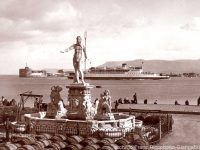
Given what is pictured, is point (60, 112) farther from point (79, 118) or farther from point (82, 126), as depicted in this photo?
point (82, 126)

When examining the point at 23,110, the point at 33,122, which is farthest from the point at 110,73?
the point at 33,122

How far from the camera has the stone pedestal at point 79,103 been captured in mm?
24109

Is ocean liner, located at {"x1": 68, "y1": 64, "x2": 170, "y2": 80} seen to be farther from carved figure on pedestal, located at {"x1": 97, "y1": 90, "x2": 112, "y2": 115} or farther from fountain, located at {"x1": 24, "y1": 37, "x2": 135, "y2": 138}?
carved figure on pedestal, located at {"x1": 97, "y1": 90, "x2": 112, "y2": 115}

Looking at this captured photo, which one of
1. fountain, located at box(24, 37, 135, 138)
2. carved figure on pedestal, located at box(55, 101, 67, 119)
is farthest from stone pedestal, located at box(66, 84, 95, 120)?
carved figure on pedestal, located at box(55, 101, 67, 119)

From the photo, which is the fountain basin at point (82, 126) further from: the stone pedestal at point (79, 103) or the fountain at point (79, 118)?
the stone pedestal at point (79, 103)

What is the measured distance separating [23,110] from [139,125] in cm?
1376

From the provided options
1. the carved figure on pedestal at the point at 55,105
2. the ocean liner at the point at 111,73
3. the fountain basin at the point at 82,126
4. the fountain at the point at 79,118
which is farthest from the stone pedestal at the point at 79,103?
the ocean liner at the point at 111,73

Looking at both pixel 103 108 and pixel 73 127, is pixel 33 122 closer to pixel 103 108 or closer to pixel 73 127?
pixel 73 127

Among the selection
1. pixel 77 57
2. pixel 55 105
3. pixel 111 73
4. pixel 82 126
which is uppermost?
pixel 111 73

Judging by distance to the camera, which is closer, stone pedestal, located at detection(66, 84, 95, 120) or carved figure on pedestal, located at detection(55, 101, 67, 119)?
stone pedestal, located at detection(66, 84, 95, 120)

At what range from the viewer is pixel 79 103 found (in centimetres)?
2438

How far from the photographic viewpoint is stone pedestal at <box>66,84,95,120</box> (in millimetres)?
24109

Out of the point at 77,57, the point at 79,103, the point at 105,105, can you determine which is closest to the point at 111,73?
the point at 77,57

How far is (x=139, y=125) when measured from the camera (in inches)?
980
